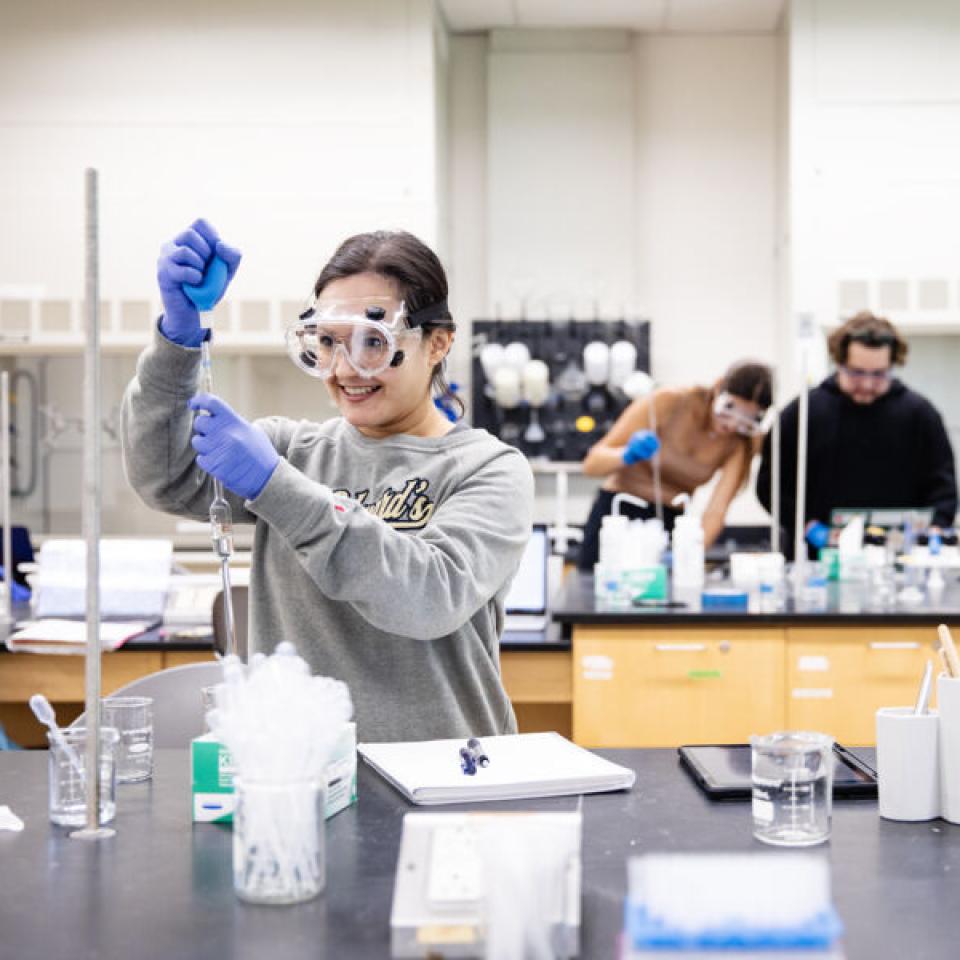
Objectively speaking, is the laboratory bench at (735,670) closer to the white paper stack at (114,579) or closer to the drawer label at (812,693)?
the drawer label at (812,693)

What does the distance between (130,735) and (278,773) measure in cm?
48

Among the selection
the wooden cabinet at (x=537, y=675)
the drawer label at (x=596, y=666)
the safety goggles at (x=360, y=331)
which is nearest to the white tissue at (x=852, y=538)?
the drawer label at (x=596, y=666)

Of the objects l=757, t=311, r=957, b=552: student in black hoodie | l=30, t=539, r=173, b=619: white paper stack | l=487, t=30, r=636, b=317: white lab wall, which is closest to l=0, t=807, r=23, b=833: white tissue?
l=30, t=539, r=173, b=619: white paper stack

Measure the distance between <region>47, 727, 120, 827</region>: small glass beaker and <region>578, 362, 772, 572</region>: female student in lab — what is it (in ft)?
10.5

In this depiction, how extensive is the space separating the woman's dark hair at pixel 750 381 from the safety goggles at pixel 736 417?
3 centimetres

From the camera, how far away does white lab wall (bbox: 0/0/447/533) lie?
17.3 feet

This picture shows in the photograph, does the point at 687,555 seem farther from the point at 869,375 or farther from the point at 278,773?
the point at 278,773

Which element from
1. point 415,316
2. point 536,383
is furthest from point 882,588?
point 415,316

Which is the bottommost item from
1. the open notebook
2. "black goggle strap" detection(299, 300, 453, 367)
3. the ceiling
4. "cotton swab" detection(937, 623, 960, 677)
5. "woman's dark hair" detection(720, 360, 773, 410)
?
the open notebook

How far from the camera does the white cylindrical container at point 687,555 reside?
3.73 m

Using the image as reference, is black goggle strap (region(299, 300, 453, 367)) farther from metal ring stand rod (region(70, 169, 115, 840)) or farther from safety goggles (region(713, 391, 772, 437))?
safety goggles (region(713, 391, 772, 437))

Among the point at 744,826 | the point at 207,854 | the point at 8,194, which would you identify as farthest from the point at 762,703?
the point at 8,194

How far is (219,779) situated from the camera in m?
1.22

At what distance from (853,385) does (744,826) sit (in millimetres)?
3332
